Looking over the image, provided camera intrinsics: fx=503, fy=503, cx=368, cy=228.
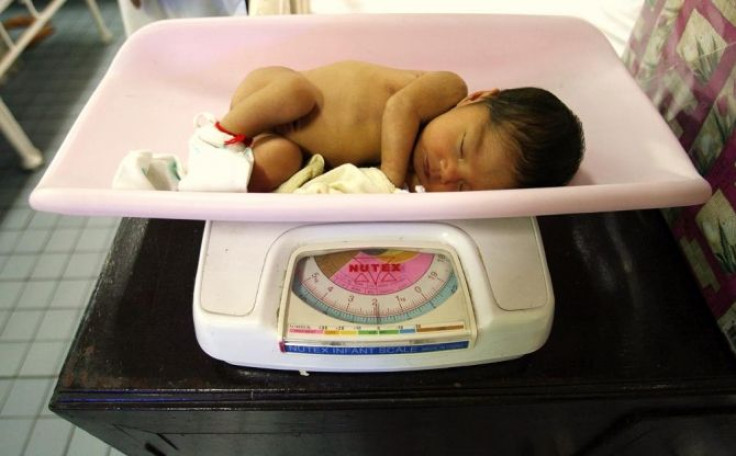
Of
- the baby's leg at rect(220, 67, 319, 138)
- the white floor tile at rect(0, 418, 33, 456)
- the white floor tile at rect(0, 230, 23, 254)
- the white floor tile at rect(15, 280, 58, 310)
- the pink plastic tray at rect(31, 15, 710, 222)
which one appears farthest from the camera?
the white floor tile at rect(0, 230, 23, 254)

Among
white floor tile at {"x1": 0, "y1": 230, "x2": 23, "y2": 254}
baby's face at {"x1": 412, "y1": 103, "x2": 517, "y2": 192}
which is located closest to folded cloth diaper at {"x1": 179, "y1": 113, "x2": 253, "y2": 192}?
baby's face at {"x1": 412, "y1": 103, "x2": 517, "y2": 192}

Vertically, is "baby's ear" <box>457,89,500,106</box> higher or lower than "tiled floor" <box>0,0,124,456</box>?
higher

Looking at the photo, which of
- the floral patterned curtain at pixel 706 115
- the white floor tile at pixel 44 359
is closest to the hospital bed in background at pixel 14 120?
the white floor tile at pixel 44 359

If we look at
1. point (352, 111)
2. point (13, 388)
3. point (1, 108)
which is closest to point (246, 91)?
point (352, 111)

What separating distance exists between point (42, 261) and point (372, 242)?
1224 millimetres

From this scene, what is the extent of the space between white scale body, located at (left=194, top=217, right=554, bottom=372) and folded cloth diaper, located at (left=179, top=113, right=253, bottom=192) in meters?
0.06

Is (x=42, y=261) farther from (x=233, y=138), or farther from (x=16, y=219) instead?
(x=233, y=138)

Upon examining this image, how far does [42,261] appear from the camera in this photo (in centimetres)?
138

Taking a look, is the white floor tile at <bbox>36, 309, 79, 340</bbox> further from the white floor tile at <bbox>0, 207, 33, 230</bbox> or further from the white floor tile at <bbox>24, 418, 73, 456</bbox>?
the white floor tile at <bbox>0, 207, 33, 230</bbox>

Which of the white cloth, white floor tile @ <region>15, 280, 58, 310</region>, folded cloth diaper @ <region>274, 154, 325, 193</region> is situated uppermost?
the white cloth

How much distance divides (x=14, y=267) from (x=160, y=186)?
1045 mm

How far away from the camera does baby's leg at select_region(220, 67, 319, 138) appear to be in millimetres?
700

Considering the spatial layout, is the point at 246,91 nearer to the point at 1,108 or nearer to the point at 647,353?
the point at 647,353

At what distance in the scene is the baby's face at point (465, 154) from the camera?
0.66m
